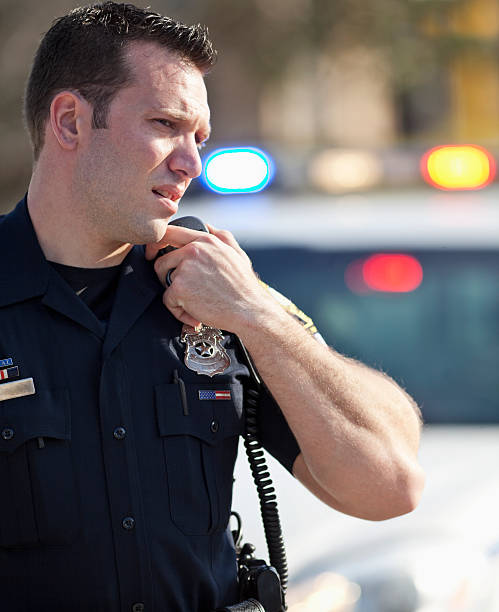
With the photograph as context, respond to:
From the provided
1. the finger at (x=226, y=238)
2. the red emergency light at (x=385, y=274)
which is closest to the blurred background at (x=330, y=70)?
the red emergency light at (x=385, y=274)

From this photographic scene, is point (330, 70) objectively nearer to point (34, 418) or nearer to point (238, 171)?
point (238, 171)

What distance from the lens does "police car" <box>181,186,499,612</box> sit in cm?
380

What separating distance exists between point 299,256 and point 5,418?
6.96 ft

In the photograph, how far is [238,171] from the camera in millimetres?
4617

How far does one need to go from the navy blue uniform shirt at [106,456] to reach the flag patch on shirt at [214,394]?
11mm

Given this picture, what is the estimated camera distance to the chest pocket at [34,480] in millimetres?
2492

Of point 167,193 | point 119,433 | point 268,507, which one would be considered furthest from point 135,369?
point 268,507

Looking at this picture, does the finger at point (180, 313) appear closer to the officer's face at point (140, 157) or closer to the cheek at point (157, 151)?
the officer's face at point (140, 157)

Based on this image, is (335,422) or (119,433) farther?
(335,422)

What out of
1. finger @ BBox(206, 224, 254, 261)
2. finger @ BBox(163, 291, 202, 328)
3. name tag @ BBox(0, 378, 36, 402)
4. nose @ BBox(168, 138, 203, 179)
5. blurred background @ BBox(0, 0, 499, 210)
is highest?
blurred background @ BBox(0, 0, 499, 210)

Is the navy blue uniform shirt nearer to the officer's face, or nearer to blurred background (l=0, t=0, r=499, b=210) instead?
the officer's face

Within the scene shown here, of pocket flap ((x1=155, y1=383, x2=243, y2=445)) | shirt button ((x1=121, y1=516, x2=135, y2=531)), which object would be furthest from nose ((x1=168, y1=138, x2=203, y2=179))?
→ shirt button ((x1=121, y1=516, x2=135, y2=531))

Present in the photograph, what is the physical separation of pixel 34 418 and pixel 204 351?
45 centimetres

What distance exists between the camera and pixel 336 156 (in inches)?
210
